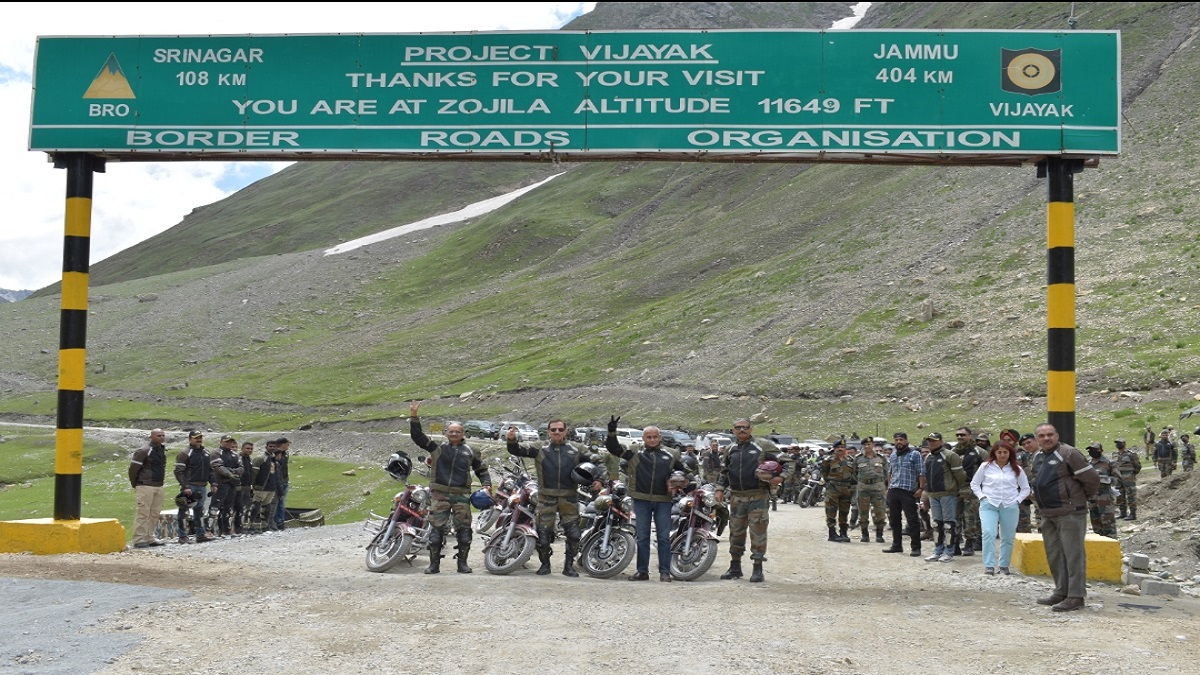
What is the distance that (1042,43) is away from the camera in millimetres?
15047

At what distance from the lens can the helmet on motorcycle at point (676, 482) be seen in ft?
45.7

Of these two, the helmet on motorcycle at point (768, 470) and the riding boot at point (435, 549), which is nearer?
the helmet on motorcycle at point (768, 470)

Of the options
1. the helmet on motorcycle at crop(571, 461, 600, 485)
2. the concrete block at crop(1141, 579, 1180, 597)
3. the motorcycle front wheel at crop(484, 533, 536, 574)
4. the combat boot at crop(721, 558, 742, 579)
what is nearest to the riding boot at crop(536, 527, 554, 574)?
the motorcycle front wheel at crop(484, 533, 536, 574)

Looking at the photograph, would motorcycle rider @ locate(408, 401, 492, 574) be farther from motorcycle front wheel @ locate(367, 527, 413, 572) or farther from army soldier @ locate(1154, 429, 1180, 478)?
army soldier @ locate(1154, 429, 1180, 478)

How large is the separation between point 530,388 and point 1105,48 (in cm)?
6637

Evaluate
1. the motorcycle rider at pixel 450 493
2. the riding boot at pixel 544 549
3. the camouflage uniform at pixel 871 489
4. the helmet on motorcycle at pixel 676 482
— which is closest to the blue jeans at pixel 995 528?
the helmet on motorcycle at pixel 676 482

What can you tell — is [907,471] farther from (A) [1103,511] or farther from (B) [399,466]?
(B) [399,466]

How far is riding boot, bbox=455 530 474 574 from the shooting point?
14.5 m

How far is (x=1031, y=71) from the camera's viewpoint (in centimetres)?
1498

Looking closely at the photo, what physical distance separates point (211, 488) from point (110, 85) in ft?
24.5

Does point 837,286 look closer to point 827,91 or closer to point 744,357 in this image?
point 744,357

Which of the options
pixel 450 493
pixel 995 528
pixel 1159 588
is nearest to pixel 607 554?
pixel 450 493

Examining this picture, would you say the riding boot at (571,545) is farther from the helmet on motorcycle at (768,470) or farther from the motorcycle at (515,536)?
the helmet on motorcycle at (768,470)

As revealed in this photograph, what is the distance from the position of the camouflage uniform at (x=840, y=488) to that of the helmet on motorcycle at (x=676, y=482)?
7.32 m
